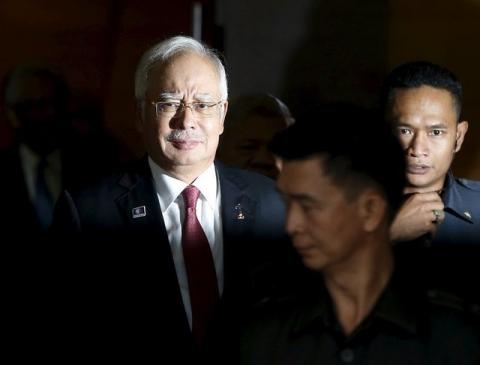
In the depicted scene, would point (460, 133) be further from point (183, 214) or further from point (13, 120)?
point (13, 120)

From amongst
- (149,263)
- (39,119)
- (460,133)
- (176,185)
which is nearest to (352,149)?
(460,133)

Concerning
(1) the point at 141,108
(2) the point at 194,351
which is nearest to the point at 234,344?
(2) the point at 194,351

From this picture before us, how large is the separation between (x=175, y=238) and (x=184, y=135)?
20cm

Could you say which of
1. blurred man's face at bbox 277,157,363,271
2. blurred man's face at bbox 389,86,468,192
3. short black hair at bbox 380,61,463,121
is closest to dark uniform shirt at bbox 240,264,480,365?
blurred man's face at bbox 277,157,363,271

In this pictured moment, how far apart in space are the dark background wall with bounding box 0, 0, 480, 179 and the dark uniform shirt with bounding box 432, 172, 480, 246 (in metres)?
0.03

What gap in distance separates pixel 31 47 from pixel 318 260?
2.46 feet

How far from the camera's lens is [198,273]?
148 cm

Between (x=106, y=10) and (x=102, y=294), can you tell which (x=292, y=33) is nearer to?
(x=106, y=10)

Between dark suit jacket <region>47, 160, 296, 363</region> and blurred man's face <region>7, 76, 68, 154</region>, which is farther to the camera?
blurred man's face <region>7, 76, 68, 154</region>

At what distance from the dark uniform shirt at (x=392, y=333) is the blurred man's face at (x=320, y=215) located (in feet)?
0.24

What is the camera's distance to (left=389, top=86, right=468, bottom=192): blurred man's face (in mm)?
1368

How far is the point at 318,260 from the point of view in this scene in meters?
1.35

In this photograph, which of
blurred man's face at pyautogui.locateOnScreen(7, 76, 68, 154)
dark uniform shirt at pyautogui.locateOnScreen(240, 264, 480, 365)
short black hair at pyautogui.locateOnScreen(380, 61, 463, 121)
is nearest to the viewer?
dark uniform shirt at pyautogui.locateOnScreen(240, 264, 480, 365)

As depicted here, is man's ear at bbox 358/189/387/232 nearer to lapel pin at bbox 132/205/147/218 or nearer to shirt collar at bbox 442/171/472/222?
shirt collar at bbox 442/171/472/222
